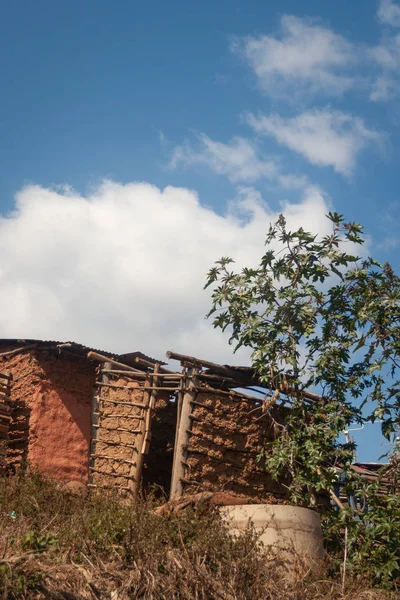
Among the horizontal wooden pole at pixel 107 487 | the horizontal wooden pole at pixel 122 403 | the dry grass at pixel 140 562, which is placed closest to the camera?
the dry grass at pixel 140 562

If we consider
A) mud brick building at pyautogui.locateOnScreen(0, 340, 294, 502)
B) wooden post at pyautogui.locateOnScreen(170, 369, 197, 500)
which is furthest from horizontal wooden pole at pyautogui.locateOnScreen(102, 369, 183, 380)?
wooden post at pyautogui.locateOnScreen(170, 369, 197, 500)

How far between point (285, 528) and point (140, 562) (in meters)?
1.92

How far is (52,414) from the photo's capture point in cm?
1191

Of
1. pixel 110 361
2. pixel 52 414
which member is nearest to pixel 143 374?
pixel 110 361

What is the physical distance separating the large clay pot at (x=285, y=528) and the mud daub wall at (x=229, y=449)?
2.01m

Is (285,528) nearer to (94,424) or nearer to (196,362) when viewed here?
(196,362)

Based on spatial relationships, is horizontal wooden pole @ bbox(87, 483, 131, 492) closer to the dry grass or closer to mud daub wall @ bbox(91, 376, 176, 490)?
mud daub wall @ bbox(91, 376, 176, 490)

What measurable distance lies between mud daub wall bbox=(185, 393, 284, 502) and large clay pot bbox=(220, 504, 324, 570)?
2.01 metres

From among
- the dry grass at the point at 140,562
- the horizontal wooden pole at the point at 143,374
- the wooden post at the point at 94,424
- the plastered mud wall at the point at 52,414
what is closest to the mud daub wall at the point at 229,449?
the horizontal wooden pole at the point at 143,374

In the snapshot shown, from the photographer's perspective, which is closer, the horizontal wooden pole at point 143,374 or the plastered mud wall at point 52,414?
the horizontal wooden pole at point 143,374

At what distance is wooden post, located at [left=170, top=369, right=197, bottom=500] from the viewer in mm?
9703

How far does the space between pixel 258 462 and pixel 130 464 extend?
2.04 metres

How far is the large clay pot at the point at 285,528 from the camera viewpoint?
7.43 meters

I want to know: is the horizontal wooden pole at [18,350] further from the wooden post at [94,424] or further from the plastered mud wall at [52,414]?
the wooden post at [94,424]
